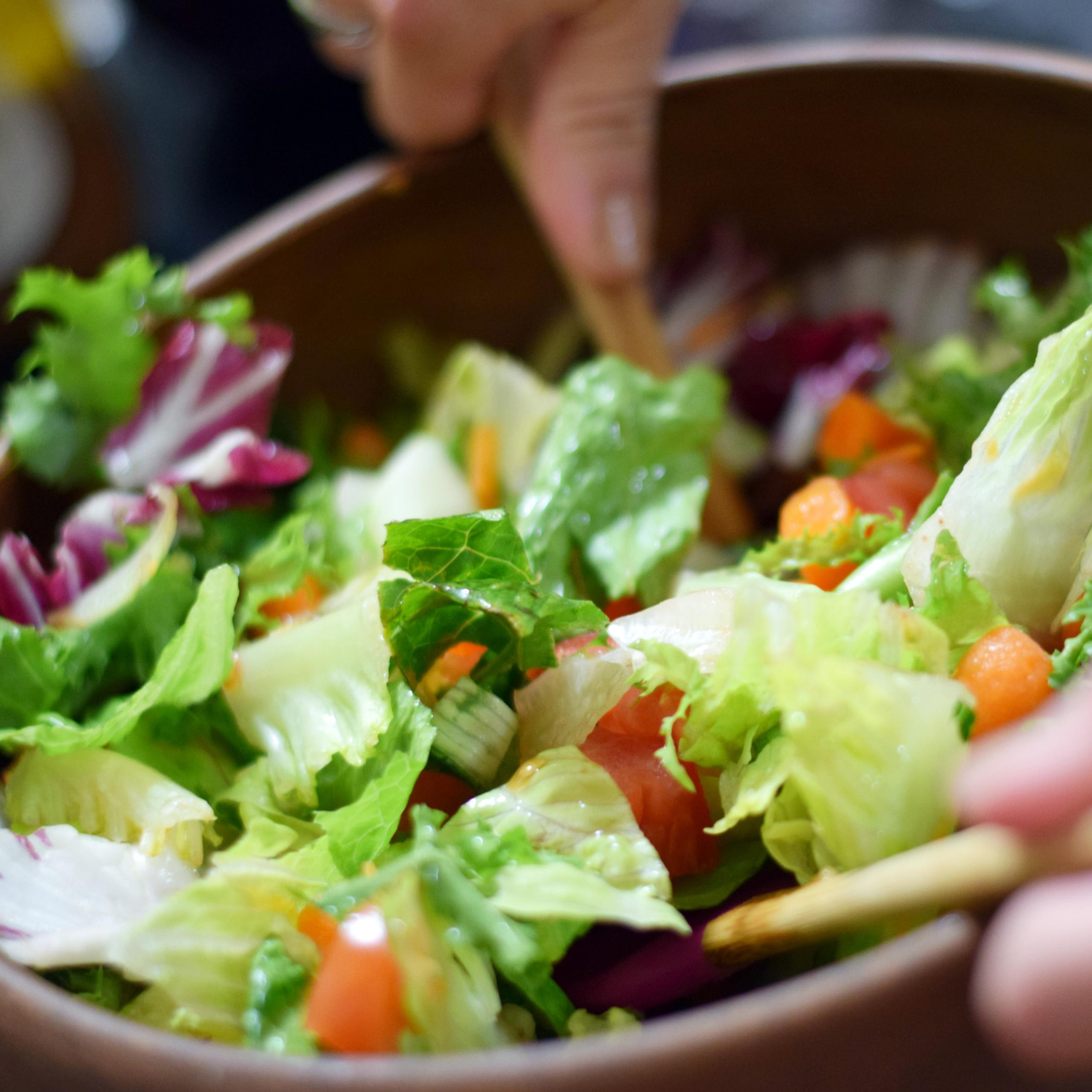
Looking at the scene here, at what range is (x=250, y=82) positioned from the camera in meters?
1.99

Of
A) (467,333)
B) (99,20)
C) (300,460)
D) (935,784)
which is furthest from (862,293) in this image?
(99,20)

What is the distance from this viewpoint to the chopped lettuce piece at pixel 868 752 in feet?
2.22

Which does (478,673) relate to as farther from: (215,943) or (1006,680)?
(1006,680)

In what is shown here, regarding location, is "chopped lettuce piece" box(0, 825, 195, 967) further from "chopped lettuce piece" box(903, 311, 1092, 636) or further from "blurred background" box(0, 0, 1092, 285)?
"blurred background" box(0, 0, 1092, 285)

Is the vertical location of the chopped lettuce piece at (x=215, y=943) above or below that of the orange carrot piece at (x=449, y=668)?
below

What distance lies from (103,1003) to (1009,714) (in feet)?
2.17

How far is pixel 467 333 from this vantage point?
1564 millimetres

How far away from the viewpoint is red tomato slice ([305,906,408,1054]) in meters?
0.66

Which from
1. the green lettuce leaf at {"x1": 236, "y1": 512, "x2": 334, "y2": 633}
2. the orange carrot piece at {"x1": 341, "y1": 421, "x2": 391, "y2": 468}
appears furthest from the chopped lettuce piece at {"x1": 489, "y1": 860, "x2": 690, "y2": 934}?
the orange carrot piece at {"x1": 341, "y1": 421, "x2": 391, "y2": 468}

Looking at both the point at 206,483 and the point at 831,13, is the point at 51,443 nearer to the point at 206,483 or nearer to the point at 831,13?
the point at 206,483

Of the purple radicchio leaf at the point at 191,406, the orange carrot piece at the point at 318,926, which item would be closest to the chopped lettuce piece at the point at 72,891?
the orange carrot piece at the point at 318,926

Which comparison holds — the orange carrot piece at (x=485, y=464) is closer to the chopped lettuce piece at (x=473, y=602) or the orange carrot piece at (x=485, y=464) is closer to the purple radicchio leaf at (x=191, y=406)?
the purple radicchio leaf at (x=191, y=406)

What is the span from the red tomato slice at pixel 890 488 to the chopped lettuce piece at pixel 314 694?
456 millimetres

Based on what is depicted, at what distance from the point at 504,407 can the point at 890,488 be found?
1.67 feet
